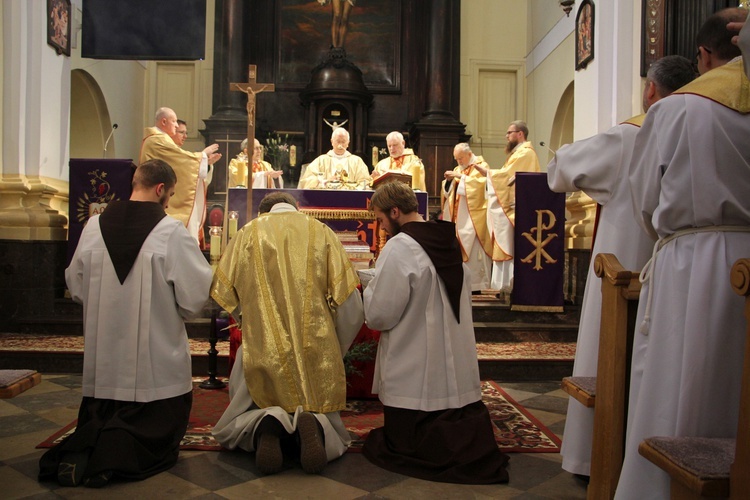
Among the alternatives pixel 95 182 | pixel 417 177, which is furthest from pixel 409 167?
pixel 95 182

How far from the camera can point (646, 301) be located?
235cm

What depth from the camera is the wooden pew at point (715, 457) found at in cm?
165

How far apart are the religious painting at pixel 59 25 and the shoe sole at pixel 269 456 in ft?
19.8

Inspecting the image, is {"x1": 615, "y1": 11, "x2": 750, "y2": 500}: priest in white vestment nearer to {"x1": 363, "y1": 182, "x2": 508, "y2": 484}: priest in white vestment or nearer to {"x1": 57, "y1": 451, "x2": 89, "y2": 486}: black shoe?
{"x1": 363, "y1": 182, "x2": 508, "y2": 484}: priest in white vestment

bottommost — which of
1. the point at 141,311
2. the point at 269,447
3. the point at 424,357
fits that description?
the point at 269,447

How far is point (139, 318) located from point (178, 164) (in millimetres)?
4885

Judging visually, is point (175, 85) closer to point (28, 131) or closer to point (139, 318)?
point (28, 131)

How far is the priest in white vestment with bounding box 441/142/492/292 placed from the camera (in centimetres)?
841

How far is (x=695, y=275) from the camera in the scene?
216 centimetres

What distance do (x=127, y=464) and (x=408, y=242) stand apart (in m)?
1.72

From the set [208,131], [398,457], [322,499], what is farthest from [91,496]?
[208,131]

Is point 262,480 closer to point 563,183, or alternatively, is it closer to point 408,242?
point 408,242

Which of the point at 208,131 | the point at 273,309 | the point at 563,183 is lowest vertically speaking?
the point at 273,309

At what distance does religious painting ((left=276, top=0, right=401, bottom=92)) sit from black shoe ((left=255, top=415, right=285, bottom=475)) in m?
9.73
